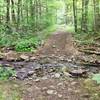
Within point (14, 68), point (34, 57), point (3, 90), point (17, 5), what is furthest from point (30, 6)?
point (3, 90)

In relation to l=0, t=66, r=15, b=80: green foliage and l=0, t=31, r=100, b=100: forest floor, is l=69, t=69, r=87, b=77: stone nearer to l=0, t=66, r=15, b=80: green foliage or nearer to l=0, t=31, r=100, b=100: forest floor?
l=0, t=31, r=100, b=100: forest floor

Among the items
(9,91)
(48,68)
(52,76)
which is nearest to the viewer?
(9,91)

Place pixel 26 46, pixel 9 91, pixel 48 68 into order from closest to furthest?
pixel 9 91, pixel 48 68, pixel 26 46

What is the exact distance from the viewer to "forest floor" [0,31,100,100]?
8.53 meters

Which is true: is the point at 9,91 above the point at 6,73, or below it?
below

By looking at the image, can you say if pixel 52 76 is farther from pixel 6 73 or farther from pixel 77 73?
pixel 6 73

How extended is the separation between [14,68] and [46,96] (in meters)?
4.13

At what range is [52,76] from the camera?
10.8 m

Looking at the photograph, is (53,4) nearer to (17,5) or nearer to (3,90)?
(17,5)

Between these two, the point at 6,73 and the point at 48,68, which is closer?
the point at 6,73

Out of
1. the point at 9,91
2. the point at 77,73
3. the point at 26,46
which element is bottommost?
the point at 9,91

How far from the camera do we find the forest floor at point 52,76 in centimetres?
853

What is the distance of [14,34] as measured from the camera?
899 inches

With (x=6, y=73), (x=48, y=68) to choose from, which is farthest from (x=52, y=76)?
(x=6, y=73)
